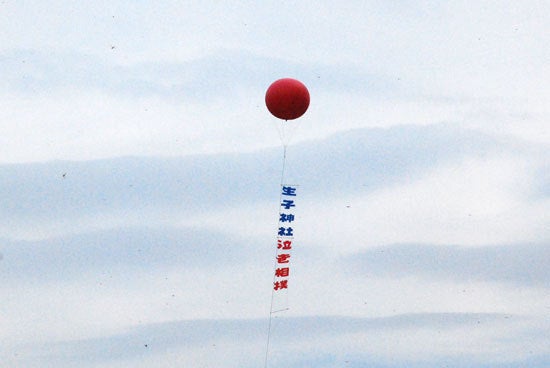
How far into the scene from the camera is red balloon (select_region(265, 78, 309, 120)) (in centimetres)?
17012

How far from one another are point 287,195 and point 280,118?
386 cm

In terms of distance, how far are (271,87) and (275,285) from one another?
385 inches

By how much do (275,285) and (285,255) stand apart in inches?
65.8

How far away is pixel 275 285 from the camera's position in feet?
560

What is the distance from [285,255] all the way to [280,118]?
681 cm

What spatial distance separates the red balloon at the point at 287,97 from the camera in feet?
558

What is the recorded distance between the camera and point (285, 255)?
562 ft

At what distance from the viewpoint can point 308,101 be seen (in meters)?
171

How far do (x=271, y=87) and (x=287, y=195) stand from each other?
5413 mm

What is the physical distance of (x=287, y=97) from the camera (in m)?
170

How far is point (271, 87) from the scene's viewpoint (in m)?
171

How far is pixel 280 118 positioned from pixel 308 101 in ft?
5.45

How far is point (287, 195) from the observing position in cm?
17112
